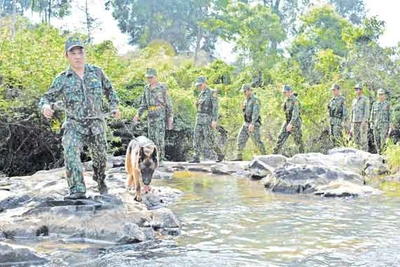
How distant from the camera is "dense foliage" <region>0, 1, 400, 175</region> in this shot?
12.9 metres

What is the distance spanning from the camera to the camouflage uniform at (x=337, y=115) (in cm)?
1653

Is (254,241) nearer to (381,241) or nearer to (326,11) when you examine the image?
(381,241)

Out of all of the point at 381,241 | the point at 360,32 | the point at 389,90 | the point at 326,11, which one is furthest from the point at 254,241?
the point at 326,11

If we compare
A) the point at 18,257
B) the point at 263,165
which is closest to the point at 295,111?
the point at 263,165

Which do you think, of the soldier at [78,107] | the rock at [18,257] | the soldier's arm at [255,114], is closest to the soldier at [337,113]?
the soldier's arm at [255,114]

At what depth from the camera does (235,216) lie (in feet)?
27.6

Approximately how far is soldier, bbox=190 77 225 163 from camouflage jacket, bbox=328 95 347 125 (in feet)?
11.2

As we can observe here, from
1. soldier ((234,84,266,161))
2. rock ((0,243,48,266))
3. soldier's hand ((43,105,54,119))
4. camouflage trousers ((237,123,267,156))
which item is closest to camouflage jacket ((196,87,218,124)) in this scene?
soldier ((234,84,266,161))

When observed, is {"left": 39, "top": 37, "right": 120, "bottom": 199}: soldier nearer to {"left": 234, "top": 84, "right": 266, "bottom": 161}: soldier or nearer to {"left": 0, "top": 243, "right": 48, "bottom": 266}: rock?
{"left": 0, "top": 243, "right": 48, "bottom": 266}: rock

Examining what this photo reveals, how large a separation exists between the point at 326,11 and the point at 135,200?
92.4 ft

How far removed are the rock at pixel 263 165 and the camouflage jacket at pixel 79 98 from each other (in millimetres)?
6430

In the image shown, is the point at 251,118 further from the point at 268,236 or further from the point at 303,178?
the point at 268,236

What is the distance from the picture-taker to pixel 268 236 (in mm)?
7035

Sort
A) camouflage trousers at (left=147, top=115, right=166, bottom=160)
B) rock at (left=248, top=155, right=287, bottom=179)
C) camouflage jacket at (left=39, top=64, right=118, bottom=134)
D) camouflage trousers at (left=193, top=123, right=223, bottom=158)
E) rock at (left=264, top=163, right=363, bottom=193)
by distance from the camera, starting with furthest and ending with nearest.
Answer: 1. camouflage trousers at (left=193, top=123, right=223, bottom=158)
2. camouflage trousers at (left=147, top=115, right=166, bottom=160)
3. rock at (left=248, top=155, right=287, bottom=179)
4. rock at (left=264, top=163, right=363, bottom=193)
5. camouflage jacket at (left=39, top=64, right=118, bottom=134)
